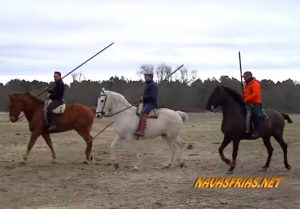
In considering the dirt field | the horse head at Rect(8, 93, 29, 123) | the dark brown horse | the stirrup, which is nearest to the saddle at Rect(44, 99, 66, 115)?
the stirrup

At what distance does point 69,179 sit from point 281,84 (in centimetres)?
8073

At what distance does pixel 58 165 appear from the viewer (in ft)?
48.8

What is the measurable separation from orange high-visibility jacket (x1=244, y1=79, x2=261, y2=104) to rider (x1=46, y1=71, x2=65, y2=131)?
5.43 m

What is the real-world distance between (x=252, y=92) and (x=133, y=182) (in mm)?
3868

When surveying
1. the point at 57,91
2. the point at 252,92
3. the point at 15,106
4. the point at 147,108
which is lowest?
the point at 147,108

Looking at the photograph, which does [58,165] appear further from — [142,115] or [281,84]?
[281,84]

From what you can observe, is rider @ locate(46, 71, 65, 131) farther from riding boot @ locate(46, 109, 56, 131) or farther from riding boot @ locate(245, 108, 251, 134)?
riding boot @ locate(245, 108, 251, 134)

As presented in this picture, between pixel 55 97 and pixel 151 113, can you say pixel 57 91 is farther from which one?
pixel 151 113

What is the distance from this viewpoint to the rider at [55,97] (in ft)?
50.6

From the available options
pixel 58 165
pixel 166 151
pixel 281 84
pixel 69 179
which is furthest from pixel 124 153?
pixel 281 84

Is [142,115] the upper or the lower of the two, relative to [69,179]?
upper

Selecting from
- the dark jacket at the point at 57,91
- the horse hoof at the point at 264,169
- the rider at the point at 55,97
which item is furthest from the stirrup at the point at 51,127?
the horse hoof at the point at 264,169

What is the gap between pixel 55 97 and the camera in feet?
50.9

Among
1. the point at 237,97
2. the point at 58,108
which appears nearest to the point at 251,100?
the point at 237,97
